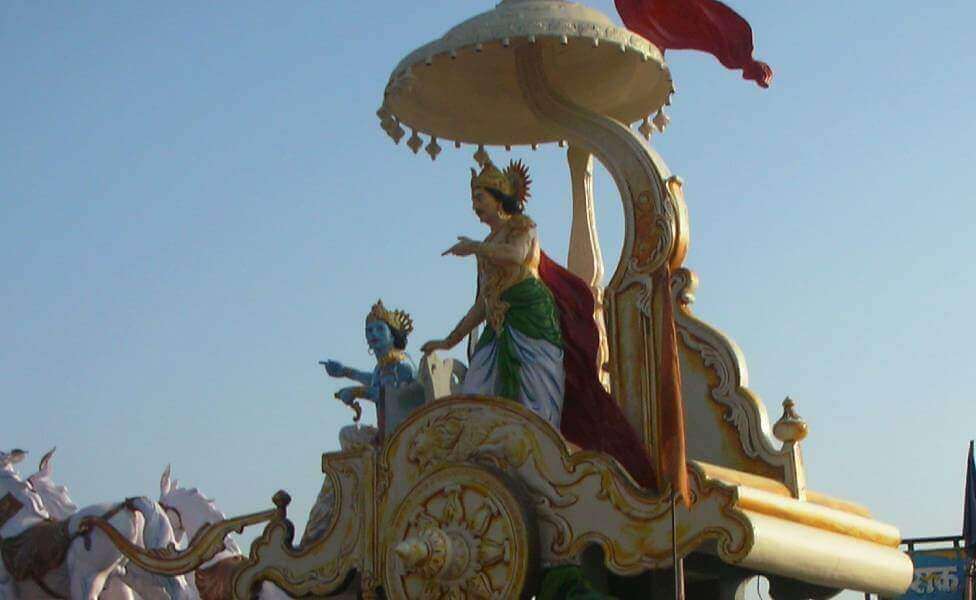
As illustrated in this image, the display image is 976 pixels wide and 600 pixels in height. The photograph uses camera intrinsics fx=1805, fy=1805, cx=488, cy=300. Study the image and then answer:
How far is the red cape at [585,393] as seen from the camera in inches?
460

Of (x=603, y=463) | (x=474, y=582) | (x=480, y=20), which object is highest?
(x=480, y=20)

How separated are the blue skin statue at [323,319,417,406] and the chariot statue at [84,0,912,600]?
0.13 feet

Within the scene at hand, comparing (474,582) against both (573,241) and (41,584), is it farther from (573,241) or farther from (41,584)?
(41,584)

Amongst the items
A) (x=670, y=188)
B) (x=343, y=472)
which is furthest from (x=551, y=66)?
(x=343, y=472)

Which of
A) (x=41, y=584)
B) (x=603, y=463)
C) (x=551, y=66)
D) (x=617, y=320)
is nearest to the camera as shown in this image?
(x=603, y=463)

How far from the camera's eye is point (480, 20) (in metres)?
12.8

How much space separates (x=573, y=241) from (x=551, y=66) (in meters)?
1.51

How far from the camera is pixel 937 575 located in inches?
814

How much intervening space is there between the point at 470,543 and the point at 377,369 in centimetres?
263

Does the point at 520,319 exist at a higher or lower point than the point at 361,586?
higher

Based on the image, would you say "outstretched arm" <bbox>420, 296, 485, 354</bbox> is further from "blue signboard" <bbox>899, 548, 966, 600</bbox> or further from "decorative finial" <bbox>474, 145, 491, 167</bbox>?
"blue signboard" <bbox>899, 548, 966, 600</bbox>

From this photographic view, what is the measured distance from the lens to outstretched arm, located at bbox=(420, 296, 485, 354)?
12.6m

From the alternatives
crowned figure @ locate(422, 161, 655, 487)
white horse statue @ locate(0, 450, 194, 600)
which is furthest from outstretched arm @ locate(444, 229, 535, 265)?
white horse statue @ locate(0, 450, 194, 600)

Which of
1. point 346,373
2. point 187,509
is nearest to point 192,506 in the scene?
point 187,509
